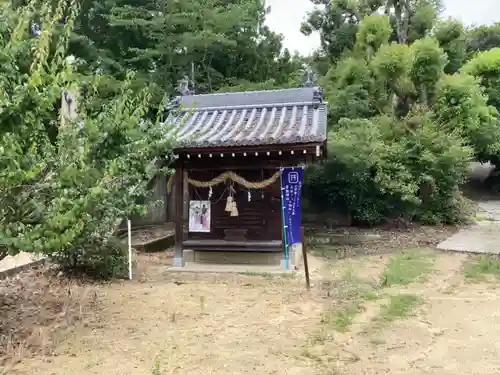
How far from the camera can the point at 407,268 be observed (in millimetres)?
9164

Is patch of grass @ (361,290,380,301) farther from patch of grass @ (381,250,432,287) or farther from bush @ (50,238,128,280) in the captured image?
bush @ (50,238,128,280)

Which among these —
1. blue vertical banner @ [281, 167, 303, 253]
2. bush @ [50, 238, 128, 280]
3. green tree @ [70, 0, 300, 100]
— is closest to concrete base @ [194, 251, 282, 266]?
blue vertical banner @ [281, 167, 303, 253]

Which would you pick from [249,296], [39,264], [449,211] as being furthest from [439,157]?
[39,264]

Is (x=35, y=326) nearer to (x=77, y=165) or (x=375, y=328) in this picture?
(x=77, y=165)

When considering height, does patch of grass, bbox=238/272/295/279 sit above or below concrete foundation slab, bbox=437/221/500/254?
below

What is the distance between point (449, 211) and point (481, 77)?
9998 millimetres

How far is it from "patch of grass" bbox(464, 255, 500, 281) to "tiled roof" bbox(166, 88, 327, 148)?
370 centimetres

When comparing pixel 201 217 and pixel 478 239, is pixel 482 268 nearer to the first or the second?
pixel 478 239

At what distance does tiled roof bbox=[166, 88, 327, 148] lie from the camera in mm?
8672

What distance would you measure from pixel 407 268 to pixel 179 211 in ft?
15.6

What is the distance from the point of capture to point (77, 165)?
14.0ft

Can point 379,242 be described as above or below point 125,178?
below

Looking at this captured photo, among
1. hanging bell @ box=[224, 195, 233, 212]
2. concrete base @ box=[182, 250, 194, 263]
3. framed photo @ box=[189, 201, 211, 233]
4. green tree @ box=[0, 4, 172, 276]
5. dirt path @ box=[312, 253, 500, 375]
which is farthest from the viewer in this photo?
concrete base @ box=[182, 250, 194, 263]

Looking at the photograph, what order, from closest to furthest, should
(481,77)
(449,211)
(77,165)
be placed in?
(77,165)
(449,211)
(481,77)
